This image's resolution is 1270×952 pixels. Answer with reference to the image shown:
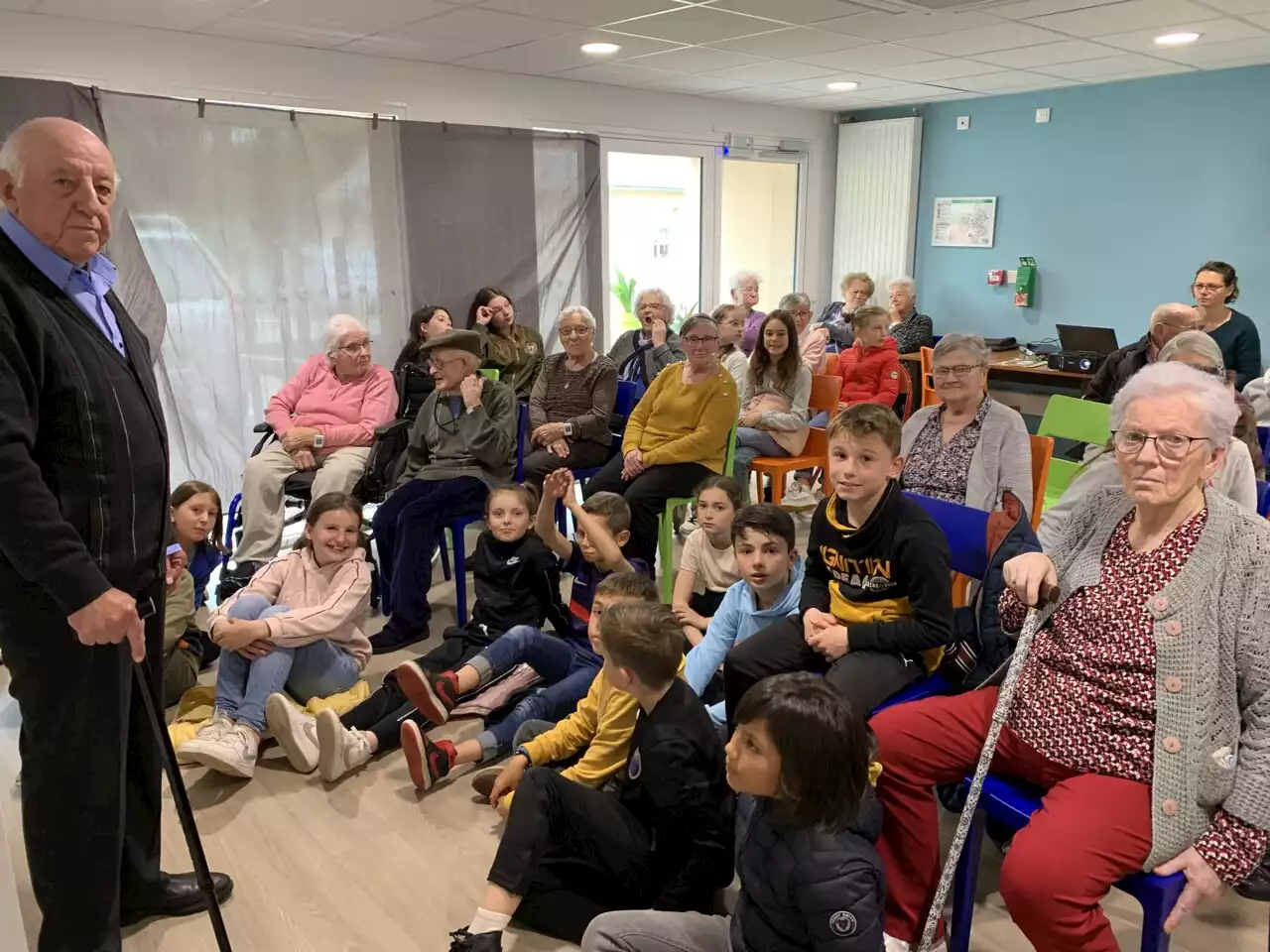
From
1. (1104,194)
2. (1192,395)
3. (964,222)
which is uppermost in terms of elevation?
(1104,194)

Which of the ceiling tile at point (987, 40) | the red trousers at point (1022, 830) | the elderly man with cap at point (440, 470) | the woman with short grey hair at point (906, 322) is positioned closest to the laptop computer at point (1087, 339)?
the woman with short grey hair at point (906, 322)

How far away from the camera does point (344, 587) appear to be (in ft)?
9.11

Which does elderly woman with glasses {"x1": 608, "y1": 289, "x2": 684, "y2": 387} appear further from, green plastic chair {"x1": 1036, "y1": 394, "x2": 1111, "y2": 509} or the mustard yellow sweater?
green plastic chair {"x1": 1036, "y1": 394, "x2": 1111, "y2": 509}

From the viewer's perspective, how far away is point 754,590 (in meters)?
2.47

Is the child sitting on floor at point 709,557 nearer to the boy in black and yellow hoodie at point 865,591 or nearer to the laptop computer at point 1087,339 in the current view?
the boy in black and yellow hoodie at point 865,591

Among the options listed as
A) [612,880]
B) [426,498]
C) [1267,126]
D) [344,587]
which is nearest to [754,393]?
[426,498]

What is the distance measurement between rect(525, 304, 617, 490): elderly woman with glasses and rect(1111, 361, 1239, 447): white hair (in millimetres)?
2558

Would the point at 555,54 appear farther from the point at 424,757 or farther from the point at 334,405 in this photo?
the point at 424,757

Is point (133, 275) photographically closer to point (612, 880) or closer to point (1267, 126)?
point (612, 880)

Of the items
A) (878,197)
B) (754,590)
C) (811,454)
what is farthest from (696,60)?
(754,590)

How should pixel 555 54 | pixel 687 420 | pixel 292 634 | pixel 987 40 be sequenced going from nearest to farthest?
pixel 292 634 → pixel 687 420 → pixel 987 40 → pixel 555 54

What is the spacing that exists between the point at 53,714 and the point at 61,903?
373mm

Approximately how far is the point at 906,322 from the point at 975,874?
5.03m

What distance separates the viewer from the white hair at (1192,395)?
1579mm
